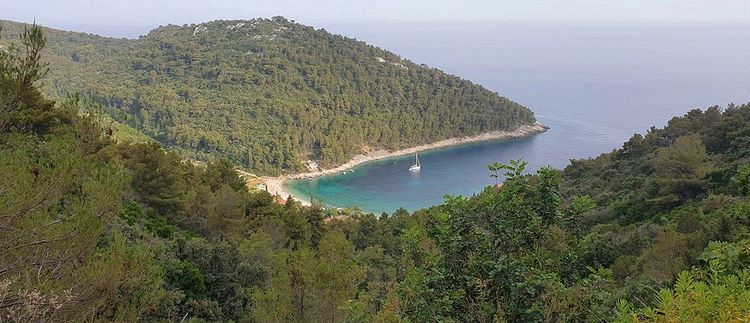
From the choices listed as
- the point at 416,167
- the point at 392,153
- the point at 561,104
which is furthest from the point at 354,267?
the point at 561,104

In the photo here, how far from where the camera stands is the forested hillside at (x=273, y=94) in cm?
4909

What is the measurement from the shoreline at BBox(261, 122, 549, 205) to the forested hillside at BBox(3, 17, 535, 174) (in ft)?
2.80

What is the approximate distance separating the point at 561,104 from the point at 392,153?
3207cm

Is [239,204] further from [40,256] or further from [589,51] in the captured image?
[589,51]

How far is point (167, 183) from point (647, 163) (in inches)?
670

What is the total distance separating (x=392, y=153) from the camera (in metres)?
54.8

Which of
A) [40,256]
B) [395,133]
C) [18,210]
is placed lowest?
[395,133]

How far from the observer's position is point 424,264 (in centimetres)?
330

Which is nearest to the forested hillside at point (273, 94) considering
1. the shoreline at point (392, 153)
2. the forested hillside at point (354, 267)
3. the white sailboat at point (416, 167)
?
the shoreline at point (392, 153)

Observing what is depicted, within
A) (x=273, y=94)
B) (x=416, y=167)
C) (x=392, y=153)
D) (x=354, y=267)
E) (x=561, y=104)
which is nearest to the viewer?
(x=354, y=267)

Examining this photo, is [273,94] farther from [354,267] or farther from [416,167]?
[354,267]

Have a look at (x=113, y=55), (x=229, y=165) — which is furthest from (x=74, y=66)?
(x=229, y=165)

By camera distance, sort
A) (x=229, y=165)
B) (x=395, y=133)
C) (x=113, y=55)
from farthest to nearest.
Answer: (x=113, y=55)
(x=395, y=133)
(x=229, y=165)

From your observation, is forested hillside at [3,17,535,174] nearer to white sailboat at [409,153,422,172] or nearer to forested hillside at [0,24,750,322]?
white sailboat at [409,153,422,172]
